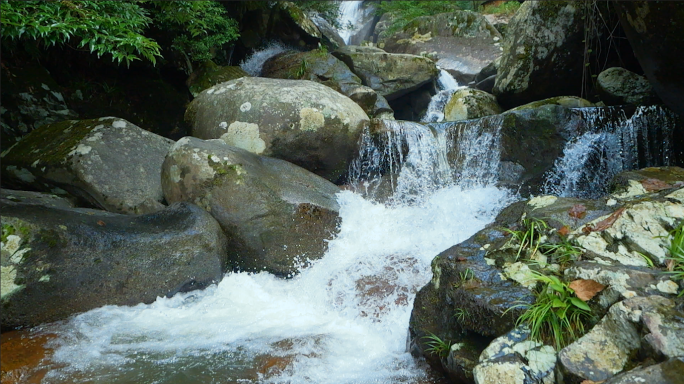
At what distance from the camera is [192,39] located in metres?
8.40

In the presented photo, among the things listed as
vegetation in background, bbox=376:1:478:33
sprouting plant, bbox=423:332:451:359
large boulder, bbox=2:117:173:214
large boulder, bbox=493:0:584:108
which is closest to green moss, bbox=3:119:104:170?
large boulder, bbox=2:117:173:214

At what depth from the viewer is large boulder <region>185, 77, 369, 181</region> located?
20.8ft

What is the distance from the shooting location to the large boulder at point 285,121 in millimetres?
6328

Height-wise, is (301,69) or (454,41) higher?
(454,41)

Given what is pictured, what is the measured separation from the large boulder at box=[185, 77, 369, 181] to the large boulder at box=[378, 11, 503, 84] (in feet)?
23.5

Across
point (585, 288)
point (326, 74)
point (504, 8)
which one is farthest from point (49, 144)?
point (504, 8)

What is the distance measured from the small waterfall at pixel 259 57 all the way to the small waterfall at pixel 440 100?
3.86m

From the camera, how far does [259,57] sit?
11211mm

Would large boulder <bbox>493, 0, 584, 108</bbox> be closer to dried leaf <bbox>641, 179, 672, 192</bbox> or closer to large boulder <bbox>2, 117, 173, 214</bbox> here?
dried leaf <bbox>641, 179, 672, 192</bbox>

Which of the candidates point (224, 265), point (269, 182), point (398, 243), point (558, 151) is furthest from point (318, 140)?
point (558, 151)

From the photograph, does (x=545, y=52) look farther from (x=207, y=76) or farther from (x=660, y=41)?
(x=207, y=76)

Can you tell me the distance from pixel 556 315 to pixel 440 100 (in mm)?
8980

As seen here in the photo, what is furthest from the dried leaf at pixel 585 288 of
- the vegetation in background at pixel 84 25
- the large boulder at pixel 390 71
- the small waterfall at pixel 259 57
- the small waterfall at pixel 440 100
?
the small waterfall at pixel 259 57

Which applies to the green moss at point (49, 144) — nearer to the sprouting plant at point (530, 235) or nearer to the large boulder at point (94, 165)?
the large boulder at point (94, 165)
